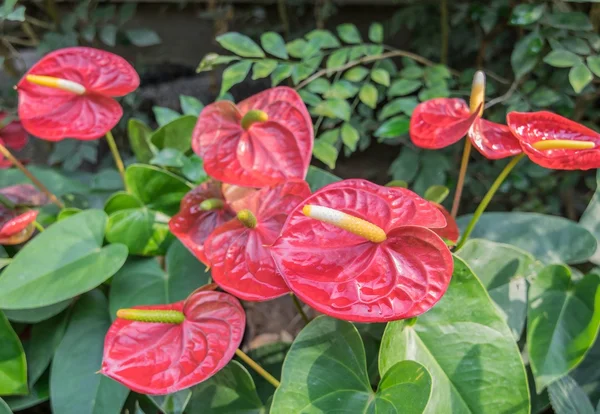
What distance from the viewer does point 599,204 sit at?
0.67 metres

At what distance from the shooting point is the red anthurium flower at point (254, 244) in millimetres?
464

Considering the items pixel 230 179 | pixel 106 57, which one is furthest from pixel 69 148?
pixel 230 179

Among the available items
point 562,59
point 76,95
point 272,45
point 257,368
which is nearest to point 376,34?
point 272,45

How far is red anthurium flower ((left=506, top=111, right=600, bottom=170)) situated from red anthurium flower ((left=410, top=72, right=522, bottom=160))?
0.02 meters

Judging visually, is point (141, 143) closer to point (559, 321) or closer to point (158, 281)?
point (158, 281)

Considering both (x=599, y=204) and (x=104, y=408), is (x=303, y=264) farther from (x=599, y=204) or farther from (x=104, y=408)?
(x=599, y=204)

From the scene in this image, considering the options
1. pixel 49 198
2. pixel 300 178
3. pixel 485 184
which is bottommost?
pixel 485 184

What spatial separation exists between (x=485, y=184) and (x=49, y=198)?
910 mm

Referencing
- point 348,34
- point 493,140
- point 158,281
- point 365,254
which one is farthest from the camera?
point 348,34

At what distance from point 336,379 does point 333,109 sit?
0.44m

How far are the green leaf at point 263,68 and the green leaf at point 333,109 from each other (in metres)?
0.10

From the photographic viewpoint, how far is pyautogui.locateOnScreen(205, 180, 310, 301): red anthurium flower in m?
0.46

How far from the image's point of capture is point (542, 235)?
0.69 metres

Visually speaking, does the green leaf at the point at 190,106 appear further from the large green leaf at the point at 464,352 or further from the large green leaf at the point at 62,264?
the large green leaf at the point at 464,352
